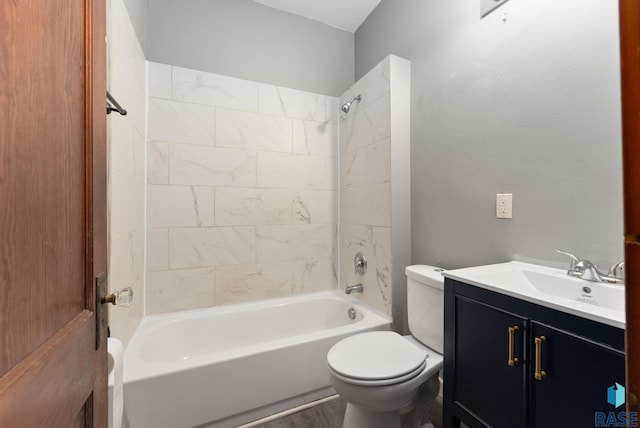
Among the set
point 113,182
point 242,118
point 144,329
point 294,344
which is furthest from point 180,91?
point 294,344

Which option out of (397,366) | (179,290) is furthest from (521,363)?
(179,290)

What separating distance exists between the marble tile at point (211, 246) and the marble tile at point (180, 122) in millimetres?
658

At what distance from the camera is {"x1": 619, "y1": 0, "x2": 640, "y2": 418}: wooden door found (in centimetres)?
31

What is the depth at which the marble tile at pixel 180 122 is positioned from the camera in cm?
188

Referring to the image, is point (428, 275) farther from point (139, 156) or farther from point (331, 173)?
point (139, 156)

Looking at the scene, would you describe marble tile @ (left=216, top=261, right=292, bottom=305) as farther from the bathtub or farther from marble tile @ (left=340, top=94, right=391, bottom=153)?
marble tile @ (left=340, top=94, right=391, bottom=153)

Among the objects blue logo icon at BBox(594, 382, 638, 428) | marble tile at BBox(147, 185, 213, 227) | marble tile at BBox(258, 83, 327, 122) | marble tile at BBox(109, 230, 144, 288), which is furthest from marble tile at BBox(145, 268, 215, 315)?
blue logo icon at BBox(594, 382, 638, 428)

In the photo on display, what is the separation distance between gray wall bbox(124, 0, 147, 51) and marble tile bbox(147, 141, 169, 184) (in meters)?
0.66

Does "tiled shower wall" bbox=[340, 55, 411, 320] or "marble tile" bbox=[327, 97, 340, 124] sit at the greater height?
"marble tile" bbox=[327, 97, 340, 124]

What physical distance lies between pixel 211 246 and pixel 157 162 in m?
0.70

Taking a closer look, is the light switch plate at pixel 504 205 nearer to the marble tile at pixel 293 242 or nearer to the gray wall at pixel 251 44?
the marble tile at pixel 293 242

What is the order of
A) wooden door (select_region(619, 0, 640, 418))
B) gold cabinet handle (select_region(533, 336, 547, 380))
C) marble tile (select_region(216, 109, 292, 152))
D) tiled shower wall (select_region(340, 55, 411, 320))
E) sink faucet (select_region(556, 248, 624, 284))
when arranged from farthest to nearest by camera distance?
1. marble tile (select_region(216, 109, 292, 152))
2. tiled shower wall (select_region(340, 55, 411, 320))
3. sink faucet (select_region(556, 248, 624, 284))
4. gold cabinet handle (select_region(533, 336, 547, 380))
5. wooden door (select_region(619, 0, 640, 418))

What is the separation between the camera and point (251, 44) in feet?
7.15

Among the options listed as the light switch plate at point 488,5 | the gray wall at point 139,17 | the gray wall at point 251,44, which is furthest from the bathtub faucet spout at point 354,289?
the gray wall at point 139,17
